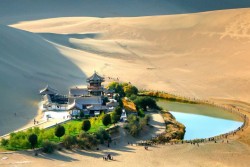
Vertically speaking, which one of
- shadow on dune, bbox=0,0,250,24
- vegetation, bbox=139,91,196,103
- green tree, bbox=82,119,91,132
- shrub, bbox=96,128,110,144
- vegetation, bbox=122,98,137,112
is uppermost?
shadow on dune, bbox=0,0,250,24

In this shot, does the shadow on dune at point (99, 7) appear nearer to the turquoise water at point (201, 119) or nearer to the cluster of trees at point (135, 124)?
the turquoise water at point (201, 119)

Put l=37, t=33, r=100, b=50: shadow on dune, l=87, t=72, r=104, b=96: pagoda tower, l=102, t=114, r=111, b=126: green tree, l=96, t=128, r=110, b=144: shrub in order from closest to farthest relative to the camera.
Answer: l=96, t=128, r=110, b=144: shrub < l=102, t=114, r=111, b=126: green tree < l=87, t=72, r=104, b=96: pagoda tower < l=37, t=33, r=100, b=50: shadow on dune

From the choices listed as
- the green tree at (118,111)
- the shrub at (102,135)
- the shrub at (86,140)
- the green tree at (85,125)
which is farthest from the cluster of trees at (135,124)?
the shrub at (86,140)

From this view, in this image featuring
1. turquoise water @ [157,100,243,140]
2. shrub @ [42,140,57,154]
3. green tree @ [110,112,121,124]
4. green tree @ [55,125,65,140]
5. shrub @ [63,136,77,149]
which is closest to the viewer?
shrub @ [42,140,57,154]

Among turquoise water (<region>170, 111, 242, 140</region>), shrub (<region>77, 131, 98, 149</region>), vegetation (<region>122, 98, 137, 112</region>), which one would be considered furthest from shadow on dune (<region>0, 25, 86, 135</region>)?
turquoise water (<region>170, 111, 242, 140</region>)

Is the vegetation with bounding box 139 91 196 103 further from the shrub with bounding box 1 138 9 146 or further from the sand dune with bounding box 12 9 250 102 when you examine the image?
the shrub with bounding box 1 138 9 146

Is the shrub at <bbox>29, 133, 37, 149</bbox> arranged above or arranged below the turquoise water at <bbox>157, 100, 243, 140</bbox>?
below
